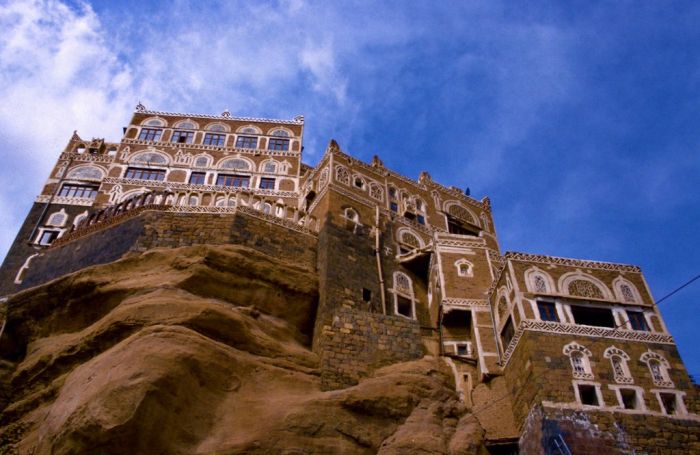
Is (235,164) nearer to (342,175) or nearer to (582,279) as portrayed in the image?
(342,175)

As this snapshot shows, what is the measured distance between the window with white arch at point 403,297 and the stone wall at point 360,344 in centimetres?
478

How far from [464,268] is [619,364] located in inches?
358

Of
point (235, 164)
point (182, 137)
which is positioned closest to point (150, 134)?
point (182, 137)

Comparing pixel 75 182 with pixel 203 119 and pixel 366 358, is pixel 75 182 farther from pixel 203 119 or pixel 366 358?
pixel 366 358

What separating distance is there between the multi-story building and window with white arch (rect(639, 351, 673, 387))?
63 mm

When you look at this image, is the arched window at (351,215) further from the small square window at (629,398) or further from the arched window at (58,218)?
the arched window at (58,218)

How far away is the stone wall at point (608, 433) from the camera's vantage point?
19578 mm

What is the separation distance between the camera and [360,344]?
76.2 feet

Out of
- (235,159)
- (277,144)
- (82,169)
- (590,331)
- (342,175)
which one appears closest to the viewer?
(590,331)

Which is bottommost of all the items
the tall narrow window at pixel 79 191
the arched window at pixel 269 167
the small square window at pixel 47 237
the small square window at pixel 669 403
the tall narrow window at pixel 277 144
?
the small square window at pixel 669 403

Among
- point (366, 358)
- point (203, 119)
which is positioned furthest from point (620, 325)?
point (203, 119)

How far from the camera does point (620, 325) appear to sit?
2348 cm

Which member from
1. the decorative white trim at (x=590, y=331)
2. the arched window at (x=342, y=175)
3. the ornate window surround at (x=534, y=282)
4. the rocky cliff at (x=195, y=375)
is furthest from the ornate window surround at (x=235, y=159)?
the decorative white trim at (x=590, y=331)

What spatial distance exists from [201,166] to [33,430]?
24.1 meters
